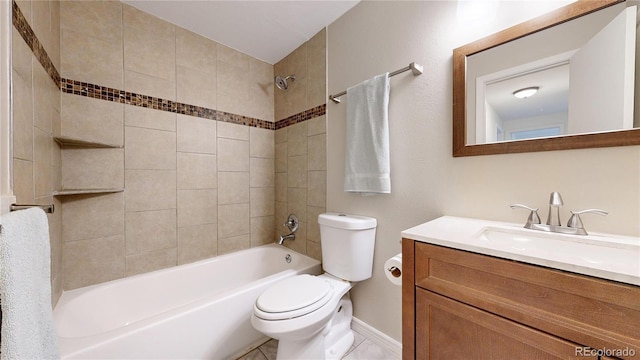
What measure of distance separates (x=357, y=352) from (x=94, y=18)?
107 inches

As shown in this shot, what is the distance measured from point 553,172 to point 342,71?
134 centimetres

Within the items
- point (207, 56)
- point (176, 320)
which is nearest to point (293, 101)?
point (207, 56)

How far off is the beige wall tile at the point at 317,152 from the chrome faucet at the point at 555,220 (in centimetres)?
122

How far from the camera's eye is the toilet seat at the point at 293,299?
1076mm

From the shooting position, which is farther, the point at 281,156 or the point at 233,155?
the point at 281,156

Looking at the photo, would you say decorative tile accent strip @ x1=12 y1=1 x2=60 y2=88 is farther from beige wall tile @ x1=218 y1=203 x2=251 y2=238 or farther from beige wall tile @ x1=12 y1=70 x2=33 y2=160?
beige wall tile @ x1=218 y1=203 x2=251 y2=238

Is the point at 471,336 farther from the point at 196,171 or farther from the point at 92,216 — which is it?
the point at 92,216

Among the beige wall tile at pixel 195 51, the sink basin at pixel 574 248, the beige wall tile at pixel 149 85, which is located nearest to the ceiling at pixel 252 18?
the beige wall tile at pixel 195 51

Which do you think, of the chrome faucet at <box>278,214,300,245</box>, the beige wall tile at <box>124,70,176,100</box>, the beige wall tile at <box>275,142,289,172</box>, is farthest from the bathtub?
the beige wall tile at <box>124,70,176,100</box>

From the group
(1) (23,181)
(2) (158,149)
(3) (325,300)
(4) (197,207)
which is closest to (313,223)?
(3) (325,300)

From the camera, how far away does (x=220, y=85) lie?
1.95 m

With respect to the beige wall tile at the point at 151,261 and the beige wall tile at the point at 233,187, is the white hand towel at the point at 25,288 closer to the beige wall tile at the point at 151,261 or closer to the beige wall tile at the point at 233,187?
the beige wall tile at the point at 151,261

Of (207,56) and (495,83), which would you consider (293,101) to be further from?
(495,83)

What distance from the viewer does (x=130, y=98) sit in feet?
5.14
